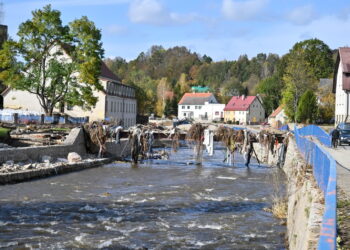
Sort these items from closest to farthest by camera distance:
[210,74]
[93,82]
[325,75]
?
[93,82], [325,75], [210,74]

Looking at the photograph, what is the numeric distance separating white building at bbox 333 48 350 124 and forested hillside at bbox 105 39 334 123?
47.5 ft

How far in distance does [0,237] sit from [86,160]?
1761 cm

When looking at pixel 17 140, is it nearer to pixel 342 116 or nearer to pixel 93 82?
pixel 93 82

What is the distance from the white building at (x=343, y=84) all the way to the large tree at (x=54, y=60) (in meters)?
26.4

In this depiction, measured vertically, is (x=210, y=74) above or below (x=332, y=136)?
above

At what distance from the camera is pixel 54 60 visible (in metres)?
51.8

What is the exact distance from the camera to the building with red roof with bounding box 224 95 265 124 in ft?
389

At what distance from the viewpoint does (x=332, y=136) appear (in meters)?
33.1

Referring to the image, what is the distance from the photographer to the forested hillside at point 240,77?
255 ft

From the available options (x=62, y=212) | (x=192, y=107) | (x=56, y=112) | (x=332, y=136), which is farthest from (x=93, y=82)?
(x=192, y=107)

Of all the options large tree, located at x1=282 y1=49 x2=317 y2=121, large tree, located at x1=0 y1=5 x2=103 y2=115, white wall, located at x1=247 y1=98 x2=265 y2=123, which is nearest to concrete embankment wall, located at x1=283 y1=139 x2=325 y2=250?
large tree, located at x1=0 y1=5 x2=103 y2=115

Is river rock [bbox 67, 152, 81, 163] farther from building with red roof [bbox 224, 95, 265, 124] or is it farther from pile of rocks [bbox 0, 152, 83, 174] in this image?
building with red roof [bbox 224, 95, 265, 124]

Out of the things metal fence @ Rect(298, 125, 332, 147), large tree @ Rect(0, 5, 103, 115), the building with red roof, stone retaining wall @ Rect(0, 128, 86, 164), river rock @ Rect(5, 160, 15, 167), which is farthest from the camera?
the building with red roof

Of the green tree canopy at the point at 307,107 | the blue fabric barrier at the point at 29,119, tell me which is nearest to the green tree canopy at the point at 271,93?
the green tree canopy at the point at 307,107
